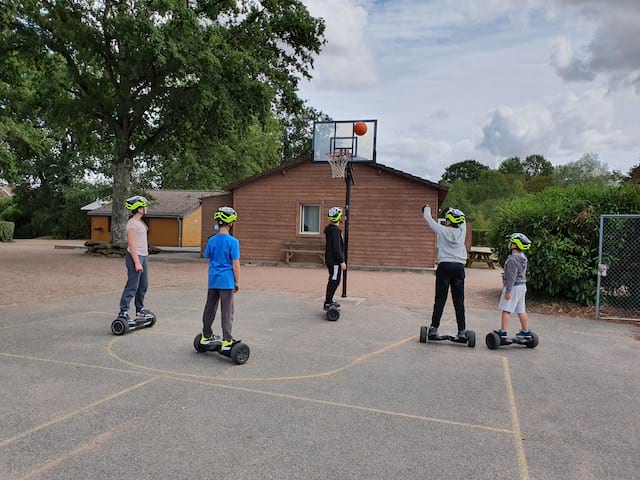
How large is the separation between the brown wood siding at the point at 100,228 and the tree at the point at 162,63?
1840cm

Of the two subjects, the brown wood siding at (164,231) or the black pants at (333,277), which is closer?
the black pants at (333,277)

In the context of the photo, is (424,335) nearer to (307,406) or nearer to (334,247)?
(334,247)

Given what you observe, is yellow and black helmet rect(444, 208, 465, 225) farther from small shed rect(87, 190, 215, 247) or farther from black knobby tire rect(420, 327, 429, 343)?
small shed rect(87, 190, 215, 247)

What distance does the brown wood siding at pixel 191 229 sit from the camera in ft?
129

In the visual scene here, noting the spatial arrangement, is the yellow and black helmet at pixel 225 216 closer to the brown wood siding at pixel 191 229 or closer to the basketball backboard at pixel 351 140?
the basketball backboard at pixel 351 140

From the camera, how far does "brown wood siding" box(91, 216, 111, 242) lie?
136 feet

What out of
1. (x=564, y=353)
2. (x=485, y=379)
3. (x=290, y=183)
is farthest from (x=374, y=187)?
Result: (x=485, y=379)

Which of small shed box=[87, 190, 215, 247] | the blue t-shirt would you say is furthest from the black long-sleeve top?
small shed box=[87, 190, 215, 247]

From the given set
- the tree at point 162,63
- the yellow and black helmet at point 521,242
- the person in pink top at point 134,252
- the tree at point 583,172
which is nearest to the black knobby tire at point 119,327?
the person in pink top at point 134,252

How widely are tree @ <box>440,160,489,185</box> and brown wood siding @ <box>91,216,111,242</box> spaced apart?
68.4m

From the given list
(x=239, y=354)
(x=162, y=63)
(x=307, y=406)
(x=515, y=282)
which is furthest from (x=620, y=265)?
(x=162, y=63)

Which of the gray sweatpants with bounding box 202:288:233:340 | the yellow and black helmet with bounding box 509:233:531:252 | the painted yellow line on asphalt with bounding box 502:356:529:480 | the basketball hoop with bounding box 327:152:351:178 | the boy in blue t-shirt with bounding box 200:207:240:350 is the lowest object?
the painted yellow line on asphalt with bounding box 502:356:529:480

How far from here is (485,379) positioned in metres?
5.54

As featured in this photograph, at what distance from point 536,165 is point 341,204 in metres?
88.8
